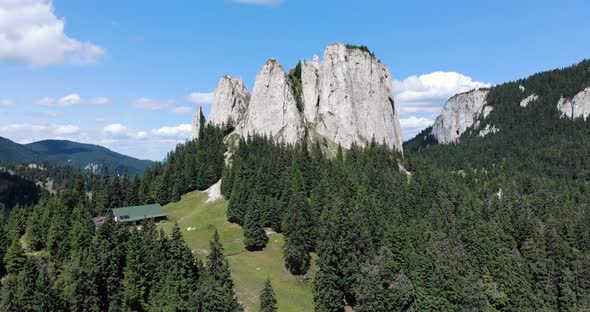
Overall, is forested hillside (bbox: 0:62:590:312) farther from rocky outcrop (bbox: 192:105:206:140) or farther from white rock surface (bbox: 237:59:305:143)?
rocky outcrop (bbox: 192:105:206:140)

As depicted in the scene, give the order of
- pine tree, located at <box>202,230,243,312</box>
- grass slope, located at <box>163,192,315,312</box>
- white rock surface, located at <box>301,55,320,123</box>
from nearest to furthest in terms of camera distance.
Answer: pine tree, located at <box>202,230,243,312</box> < grass slope, located at <box>163,192,315,312</box> < white rock surface, located at <box>301,55,320,123</box>

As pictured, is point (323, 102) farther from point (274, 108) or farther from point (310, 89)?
point (274, 108)

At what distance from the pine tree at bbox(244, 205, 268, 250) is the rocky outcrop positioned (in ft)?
333

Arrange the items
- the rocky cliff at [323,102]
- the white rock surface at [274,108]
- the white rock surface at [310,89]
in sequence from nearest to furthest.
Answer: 1. the white rock surface at [274,108]
2. the rocky cliff at [323,102]
3. the white rock surface at [310,89]

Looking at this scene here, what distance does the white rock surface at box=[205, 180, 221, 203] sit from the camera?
133 m

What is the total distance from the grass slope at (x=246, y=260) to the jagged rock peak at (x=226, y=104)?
224ft

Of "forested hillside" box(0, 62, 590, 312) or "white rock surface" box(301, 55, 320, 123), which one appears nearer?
"forested hillside" box(0, 62, 590, 312)

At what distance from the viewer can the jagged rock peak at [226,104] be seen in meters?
188

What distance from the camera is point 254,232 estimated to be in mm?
98062

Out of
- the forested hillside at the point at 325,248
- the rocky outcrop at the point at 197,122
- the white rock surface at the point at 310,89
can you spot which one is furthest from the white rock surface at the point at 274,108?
the rocky outcrop at the point at 197,122

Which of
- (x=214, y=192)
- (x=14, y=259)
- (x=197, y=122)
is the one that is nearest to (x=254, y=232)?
(x=214, y=192)

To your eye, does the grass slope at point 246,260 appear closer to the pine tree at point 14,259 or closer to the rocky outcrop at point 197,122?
the pine tree at point 14,259

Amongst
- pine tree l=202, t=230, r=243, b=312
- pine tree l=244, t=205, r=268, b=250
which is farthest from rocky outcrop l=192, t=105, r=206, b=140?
pine tree l=202, t=230, r=243, b=312

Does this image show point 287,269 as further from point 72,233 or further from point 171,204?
point 171,204
